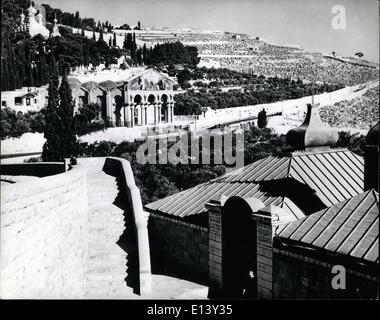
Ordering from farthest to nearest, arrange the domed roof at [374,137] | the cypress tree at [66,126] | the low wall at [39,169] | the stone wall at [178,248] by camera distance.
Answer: the cypress tree at [66,126]
the low wall at [39,169]
the stone wall at [178,248]
the domed roof at [374,137]

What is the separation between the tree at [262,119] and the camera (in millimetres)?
51075

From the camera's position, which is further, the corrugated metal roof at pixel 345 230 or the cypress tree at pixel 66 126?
the cypress tree at pixel 66 126

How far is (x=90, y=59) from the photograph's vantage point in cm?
6369

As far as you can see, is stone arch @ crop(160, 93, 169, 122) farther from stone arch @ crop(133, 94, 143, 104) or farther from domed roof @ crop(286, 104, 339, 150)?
domed roof @ crop(286, 104, 339, 150)

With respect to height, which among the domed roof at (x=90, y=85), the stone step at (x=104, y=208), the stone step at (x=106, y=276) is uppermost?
the domed roof at (x=90, y=85)

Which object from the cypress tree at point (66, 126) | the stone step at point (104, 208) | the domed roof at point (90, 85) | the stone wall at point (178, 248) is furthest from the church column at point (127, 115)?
the stone wall at point (178, 248)

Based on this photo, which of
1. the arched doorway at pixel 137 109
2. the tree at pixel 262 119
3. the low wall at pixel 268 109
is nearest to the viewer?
the low wall at pixel 268 109

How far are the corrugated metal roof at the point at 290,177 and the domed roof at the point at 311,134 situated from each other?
381mm

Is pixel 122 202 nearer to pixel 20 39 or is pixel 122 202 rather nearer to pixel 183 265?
pixel 183 265

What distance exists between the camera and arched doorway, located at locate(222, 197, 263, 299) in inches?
511

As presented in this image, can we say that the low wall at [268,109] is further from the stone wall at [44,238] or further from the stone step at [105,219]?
the stone wall at [44,238]

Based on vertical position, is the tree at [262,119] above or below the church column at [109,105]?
below
